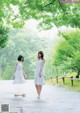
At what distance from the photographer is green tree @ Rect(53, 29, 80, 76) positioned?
29.8m

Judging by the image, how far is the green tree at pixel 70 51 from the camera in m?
29.8

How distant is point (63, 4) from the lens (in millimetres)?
17453

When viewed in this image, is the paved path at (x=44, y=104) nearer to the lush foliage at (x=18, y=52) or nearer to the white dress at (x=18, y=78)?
the white dress at (x=18, y=78)

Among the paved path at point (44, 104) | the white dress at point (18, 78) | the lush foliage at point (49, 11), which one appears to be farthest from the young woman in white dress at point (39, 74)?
the lush foliage at point (49, 11)

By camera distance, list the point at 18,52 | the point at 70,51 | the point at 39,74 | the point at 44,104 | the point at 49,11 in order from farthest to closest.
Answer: the point at 18,52 < the point at 70,51 < the point at 49,11 < the point at 39,74 < the point at 44,104

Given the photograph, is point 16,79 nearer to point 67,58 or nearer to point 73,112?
point 73,112

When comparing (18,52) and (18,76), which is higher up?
(18,52)

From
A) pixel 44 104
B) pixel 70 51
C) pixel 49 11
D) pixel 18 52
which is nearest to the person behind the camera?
pixel 44 104

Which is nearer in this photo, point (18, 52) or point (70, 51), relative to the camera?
point (70, 51)

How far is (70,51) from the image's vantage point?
1260 inches

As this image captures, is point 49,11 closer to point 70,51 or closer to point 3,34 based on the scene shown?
point 70,51

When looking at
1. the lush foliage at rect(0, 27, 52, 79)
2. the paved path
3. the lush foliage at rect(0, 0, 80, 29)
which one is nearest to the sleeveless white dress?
the paved path

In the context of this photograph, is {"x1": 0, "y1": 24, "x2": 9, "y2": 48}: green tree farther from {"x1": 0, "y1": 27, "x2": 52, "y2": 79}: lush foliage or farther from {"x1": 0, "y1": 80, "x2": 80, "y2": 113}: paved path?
{"x1": 0, "y1": 27, "x2": 52, "y2": 79}: lush foliage

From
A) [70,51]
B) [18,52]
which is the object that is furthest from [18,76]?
[18,52]
